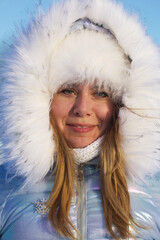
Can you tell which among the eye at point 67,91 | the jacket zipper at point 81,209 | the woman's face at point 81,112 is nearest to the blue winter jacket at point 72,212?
the jacket zipper at point 81,209

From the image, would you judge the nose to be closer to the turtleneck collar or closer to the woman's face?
the woman's face

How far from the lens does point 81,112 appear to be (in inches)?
60.4

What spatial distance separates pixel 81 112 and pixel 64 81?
20 centimetres

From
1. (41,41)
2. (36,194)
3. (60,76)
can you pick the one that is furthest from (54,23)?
(36,194)

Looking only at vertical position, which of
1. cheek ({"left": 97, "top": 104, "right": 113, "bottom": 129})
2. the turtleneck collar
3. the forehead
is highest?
the forehead

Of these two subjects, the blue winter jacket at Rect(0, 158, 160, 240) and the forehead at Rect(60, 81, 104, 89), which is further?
the forehead at Rect(60, 81, 104, 89)

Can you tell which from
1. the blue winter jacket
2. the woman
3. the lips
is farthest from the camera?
the lips

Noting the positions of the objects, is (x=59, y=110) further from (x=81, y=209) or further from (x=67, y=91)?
(x=81, y=209)

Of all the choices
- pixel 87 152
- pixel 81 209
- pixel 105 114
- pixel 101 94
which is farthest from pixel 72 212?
pixel 101 94

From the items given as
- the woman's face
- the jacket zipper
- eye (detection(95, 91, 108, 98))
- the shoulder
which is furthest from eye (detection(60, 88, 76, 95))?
the shoulder

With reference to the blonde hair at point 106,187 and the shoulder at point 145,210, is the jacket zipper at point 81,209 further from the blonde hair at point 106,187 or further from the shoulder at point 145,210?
the shoulder at point 145,210

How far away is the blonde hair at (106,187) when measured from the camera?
1.38 m

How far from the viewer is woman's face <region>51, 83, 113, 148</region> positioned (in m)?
1.56

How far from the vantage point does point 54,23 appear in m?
1.56
